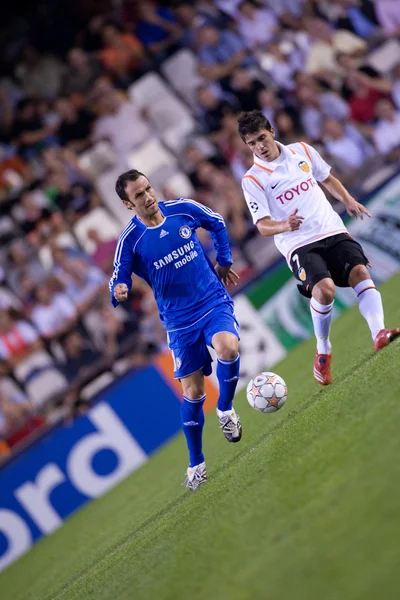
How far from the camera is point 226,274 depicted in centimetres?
721

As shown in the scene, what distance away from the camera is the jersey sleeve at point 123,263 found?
21.7ft

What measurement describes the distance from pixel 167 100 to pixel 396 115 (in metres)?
3.91

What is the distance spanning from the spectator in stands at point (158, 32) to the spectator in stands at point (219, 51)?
0.51 m

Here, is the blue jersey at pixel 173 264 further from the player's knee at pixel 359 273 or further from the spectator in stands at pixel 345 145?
the spectator in stands at pixel 345 145

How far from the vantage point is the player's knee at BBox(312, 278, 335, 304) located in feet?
22.1

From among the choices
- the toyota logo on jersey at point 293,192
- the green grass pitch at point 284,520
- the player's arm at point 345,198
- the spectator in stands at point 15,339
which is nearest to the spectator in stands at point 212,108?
the spectator in stands at point 15,339

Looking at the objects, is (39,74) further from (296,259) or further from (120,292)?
(120,292)

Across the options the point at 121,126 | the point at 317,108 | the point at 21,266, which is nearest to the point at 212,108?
the point at 121,126

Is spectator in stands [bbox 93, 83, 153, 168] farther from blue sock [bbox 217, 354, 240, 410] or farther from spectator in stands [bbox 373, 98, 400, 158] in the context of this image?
blue sock [bbox 217, 354, 240, 410]

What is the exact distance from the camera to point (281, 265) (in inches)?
500

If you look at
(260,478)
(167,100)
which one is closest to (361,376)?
(260,478)

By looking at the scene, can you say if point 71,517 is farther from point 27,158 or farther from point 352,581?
point 352,581

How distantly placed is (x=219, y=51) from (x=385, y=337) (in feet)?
32.8

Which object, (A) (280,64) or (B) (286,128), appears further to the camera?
(A) (280,64)
